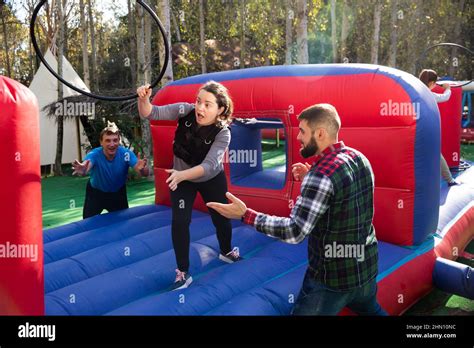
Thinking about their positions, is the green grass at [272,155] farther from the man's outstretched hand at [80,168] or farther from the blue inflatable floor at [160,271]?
the blue inflatable floor at [160,271]

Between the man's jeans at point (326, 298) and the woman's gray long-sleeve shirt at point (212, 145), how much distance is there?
40.1 inches

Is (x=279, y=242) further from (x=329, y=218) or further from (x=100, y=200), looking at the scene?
(x=100, y=200)

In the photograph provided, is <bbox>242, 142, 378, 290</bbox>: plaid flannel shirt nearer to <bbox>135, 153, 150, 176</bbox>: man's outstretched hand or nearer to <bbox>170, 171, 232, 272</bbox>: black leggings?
<bbox>170, 171, 232, 272</bbox>: black leggings

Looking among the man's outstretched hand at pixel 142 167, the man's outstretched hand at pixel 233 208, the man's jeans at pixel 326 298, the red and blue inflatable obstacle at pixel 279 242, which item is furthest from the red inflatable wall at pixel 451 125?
the man's outstretched hand at pixel 233 208

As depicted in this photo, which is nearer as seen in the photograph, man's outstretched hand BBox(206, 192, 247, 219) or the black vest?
man's outstretched hand BBox(206, 192, 247, 219)

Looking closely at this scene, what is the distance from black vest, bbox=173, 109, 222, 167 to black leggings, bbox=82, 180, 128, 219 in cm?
194

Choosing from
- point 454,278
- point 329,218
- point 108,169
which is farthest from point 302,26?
point 329,218

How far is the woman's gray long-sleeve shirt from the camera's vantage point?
3.04 m

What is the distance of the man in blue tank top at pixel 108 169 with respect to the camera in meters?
4.61

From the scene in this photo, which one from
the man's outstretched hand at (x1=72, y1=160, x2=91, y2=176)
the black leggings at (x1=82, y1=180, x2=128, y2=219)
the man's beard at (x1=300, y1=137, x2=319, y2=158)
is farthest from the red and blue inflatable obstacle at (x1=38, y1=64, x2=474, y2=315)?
the man's beard at (x1=300, y1=137, x2=319, y2=158)

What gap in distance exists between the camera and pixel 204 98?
304cm

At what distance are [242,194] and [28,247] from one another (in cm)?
281
